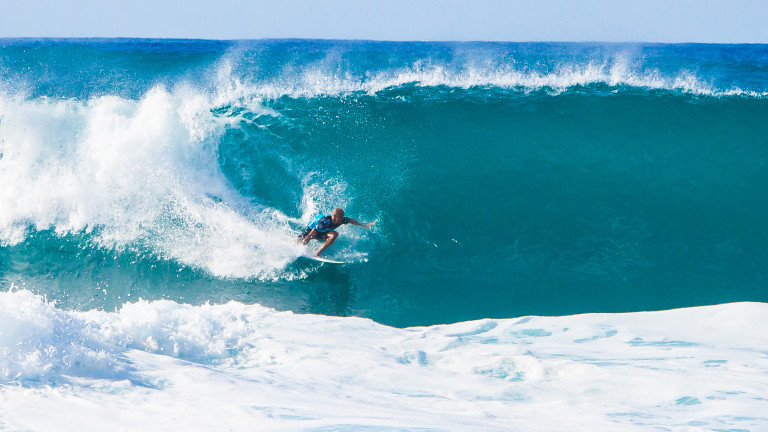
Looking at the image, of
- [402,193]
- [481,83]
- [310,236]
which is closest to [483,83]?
[481,83]

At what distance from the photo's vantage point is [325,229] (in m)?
8.30

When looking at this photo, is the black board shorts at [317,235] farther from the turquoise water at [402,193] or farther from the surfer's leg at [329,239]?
the turquoise water at [402,193]

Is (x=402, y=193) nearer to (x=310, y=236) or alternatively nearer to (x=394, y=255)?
(x=394, y=255)

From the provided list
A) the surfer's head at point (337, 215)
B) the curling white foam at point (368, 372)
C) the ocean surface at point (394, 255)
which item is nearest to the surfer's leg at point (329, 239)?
the surfer's head at point (337, 215)

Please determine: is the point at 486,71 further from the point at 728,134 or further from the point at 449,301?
the point at 449,301

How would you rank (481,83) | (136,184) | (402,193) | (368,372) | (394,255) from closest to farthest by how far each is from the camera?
(368,372)
(394,255)
(136,184)
(402,193)
(481,83)

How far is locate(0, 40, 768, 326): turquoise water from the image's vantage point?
7.90 m

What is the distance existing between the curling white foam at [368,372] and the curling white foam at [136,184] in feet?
8.15

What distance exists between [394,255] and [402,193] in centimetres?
156

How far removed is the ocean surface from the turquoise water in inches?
1.7

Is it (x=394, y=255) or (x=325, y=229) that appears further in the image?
(x=394, y=255)

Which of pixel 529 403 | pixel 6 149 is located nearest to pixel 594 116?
pixel 529 403

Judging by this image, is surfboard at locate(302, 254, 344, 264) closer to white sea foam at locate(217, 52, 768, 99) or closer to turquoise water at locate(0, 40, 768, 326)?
turquoise water at locate(0, 40, 768, 326)

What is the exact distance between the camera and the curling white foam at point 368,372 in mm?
3746
